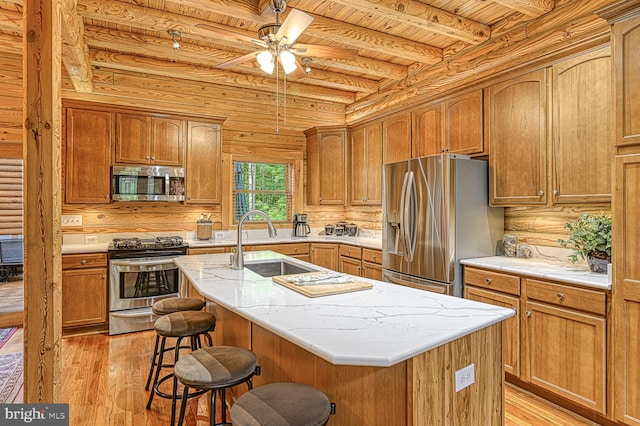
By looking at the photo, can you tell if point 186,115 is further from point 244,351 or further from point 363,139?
point 244,351

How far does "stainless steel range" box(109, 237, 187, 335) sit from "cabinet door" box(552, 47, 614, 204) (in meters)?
3.79

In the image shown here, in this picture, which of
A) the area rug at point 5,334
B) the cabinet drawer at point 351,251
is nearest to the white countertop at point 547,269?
the cabinet drawer at point 351,251

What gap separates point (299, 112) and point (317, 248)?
6.96 feet

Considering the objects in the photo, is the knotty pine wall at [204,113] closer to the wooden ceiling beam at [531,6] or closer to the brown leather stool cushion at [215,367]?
the wooden ceiling beam at [531,6]

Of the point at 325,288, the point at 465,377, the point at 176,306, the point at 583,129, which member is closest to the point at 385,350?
the point at 465,377

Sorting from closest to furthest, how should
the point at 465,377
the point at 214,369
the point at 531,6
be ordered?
the point at 465,377
the point at 214,369
the point at 531,6

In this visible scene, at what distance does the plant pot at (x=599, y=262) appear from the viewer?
100 inches

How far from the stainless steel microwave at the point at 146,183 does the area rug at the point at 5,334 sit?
172cm

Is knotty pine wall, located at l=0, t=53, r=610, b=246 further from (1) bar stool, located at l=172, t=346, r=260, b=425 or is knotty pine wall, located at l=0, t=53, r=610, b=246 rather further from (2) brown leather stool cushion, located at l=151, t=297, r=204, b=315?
(1) bar stool, located at l=172, t=346, r=260, b=425

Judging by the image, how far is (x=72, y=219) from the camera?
170 inches

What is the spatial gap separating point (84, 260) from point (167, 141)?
1621 millimetres

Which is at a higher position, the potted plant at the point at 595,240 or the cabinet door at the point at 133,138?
the cabinet door at the point at 133,138

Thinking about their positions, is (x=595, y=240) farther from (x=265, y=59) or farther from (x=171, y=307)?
(x=171, y=307)

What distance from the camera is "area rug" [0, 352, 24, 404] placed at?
272 centimetres
